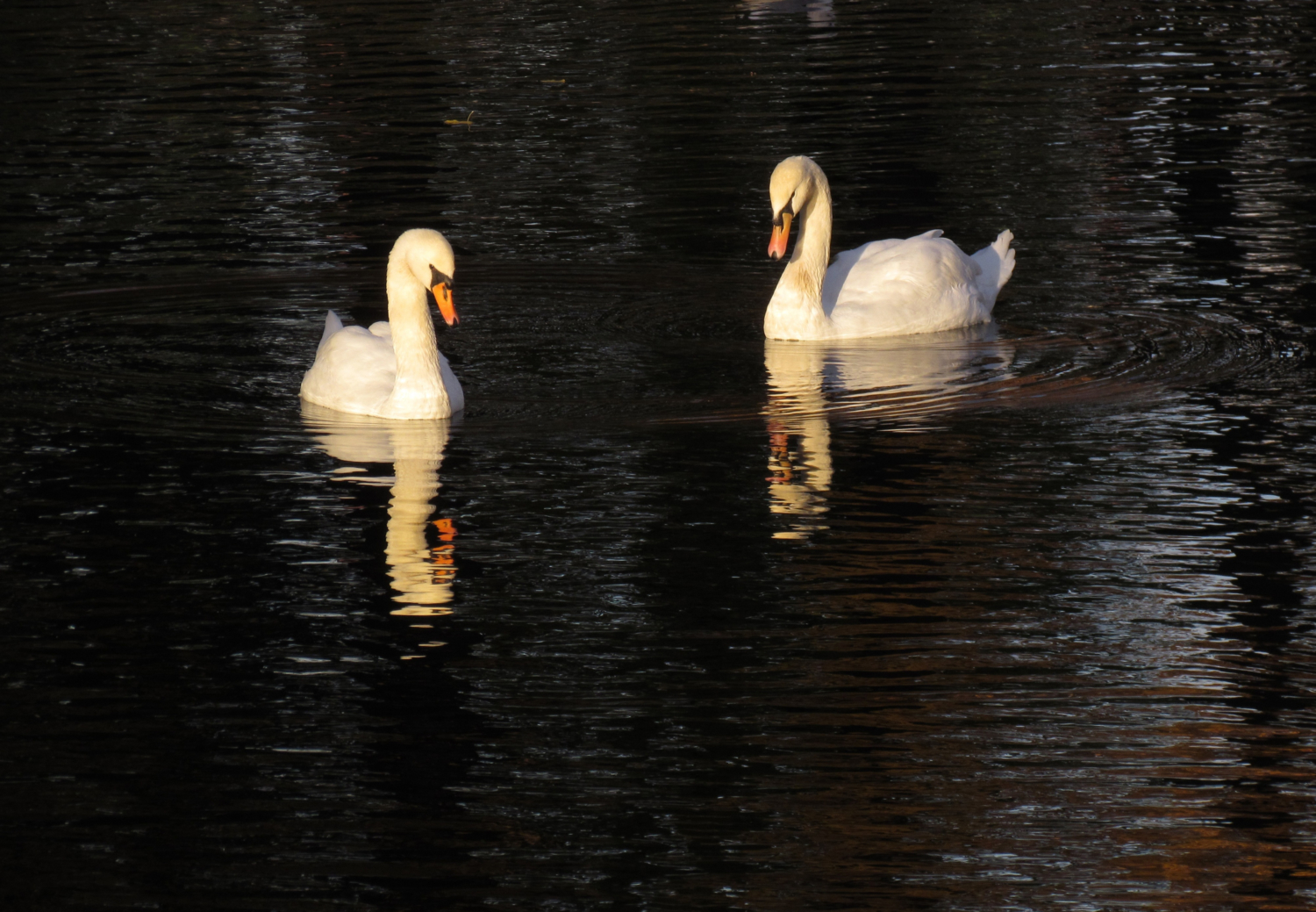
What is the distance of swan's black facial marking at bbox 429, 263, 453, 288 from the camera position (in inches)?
486

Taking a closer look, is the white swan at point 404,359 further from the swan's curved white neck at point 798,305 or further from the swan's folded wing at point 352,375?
the swan's curved white neck at point 798,305

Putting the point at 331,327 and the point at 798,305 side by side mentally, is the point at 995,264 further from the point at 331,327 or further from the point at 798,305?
the point at 331,327

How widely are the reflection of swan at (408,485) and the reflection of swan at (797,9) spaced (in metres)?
22.1

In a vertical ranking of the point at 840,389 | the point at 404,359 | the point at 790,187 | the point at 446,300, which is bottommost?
the point at 840,389

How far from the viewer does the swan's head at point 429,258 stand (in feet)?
40.6

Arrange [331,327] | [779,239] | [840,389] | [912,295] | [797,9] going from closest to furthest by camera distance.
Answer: [840,389], [331,327], [779,239], [912,295], [797,9]

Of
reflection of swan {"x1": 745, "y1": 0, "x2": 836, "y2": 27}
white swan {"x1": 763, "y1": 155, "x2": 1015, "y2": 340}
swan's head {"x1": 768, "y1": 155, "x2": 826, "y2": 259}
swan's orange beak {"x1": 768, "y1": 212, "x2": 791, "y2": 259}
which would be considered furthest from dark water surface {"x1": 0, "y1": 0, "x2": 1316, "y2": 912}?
reflection of swan {"x1": 745, "y1": 0, "x2": 836, "y2": 27}

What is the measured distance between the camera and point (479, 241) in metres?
17.5

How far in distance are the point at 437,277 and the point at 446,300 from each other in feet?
1.09

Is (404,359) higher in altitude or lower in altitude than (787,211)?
lower

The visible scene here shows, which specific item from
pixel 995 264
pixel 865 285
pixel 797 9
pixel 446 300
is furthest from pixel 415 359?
pixel 797 9

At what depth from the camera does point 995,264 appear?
50.6ft

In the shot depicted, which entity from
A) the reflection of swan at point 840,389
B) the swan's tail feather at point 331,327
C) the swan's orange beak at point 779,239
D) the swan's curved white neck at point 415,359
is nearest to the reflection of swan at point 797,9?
the swan's orange beak at point 779,239

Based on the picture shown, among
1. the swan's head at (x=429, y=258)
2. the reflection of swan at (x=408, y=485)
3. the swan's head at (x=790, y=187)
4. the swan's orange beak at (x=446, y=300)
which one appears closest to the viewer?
the reflection of swan at (x=408, y=485)
